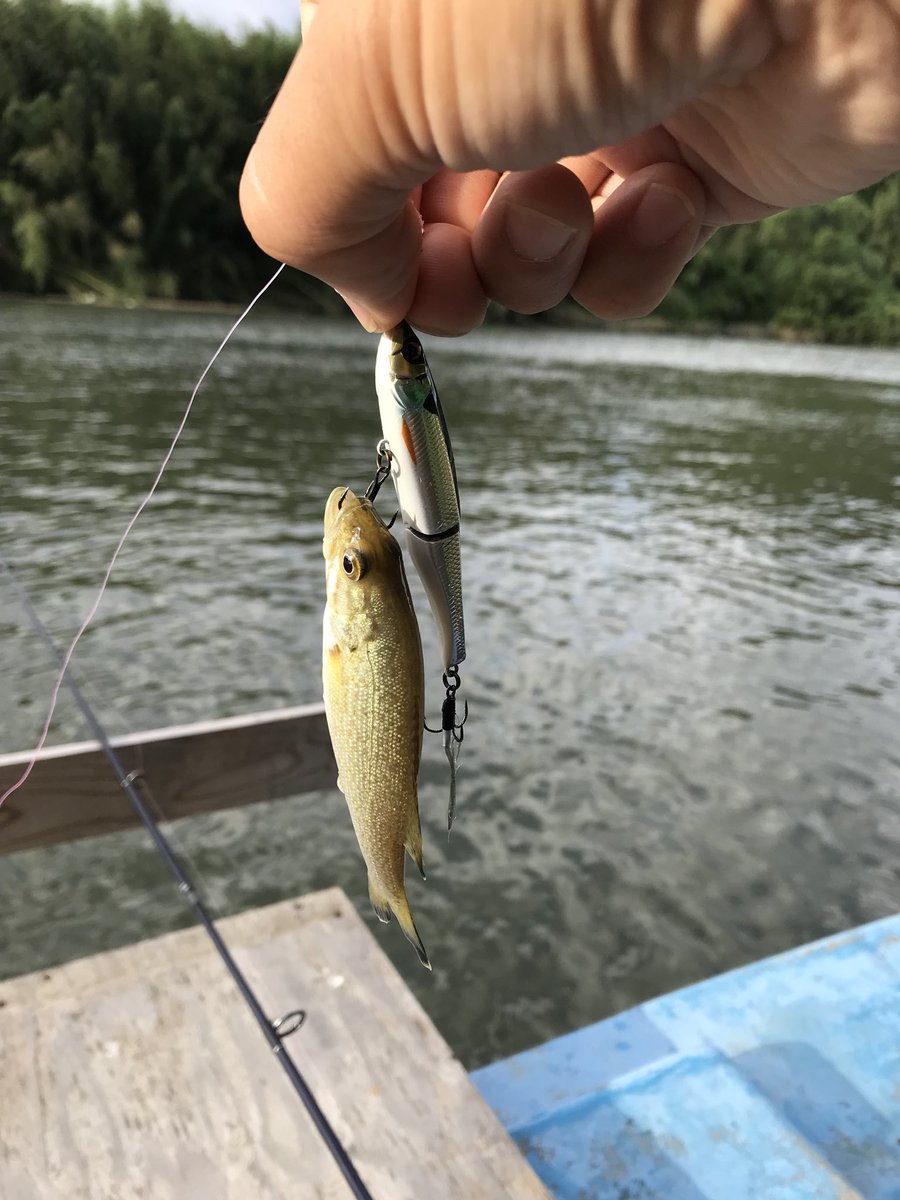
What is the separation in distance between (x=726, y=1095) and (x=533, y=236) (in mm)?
2664

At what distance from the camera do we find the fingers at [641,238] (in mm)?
1357

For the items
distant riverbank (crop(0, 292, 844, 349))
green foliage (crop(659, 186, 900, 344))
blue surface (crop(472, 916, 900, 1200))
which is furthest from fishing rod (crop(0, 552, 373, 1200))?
green foliage (crop(659, 186, 900, 344))

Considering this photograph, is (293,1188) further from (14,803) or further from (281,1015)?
(14,803)

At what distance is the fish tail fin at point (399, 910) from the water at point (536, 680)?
2890mm

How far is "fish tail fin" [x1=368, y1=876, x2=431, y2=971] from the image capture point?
4.33ft

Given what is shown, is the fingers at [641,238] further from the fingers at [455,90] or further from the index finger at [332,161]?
the fingers at [455,90]

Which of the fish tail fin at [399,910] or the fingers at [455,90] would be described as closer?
the fingers at [455,90]

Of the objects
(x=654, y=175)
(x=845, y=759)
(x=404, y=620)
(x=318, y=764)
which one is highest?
(x=654, y=175)

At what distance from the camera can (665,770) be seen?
6141 millimetres

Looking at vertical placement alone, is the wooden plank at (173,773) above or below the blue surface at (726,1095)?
above

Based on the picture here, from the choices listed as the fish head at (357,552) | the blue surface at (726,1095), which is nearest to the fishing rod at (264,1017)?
the blue surface at (726,1095)

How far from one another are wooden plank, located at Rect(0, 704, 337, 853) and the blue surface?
1213 millimetres

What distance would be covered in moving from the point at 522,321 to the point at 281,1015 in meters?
47.9

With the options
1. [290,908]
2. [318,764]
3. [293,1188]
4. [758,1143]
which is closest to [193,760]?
[318,764]
